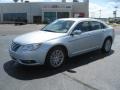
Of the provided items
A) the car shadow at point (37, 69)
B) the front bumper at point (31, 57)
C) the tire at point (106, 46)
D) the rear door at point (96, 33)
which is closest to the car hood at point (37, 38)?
the front bumper at point (31, 57)

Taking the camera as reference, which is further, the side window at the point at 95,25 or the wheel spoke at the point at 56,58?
the side window at the point at 95,25

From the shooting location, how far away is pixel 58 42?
6.96 meters

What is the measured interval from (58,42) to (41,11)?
61.5 m

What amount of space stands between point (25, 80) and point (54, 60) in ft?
4.50

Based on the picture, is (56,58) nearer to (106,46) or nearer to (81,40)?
(81,40)

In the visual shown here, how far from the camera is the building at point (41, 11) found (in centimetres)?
6544

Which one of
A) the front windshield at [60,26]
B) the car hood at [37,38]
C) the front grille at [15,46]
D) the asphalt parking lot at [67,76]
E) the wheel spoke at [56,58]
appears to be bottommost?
the asphalt parking lot at [67,76]

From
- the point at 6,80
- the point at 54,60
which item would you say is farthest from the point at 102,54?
the point at 6,80

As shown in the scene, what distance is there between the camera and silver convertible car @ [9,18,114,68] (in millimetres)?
6570

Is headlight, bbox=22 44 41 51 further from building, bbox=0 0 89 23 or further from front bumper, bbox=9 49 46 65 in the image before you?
building, bbox=0 0 89 23

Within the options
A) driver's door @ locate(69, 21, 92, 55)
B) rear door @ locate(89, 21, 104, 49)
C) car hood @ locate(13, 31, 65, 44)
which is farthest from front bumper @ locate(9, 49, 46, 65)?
rear door @ locate(89, 21, 104, 49)

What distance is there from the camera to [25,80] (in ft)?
19.6

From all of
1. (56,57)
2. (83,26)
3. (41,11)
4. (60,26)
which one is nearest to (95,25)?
(83,26)

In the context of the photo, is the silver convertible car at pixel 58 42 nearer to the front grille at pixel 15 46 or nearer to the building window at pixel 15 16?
the front grille at pixel 15 46
